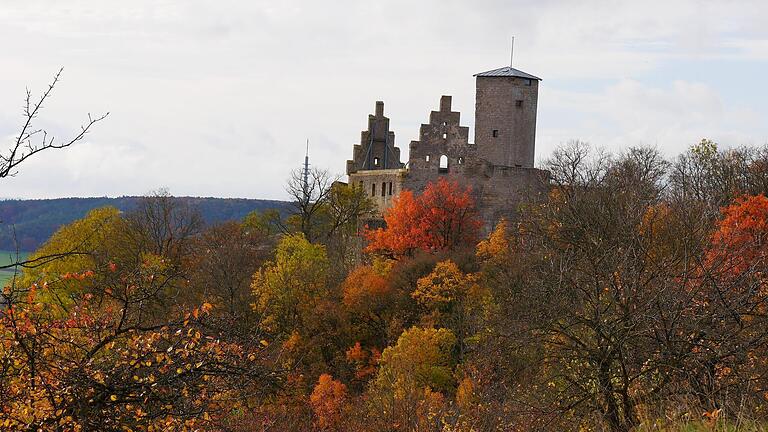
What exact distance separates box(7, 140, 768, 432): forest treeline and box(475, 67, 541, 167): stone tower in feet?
7.98

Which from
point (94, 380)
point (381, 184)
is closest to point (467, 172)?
point (381, 184)

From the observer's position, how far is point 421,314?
136 feet

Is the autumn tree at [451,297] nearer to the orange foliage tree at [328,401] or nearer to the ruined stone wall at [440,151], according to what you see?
the orange foliage tree at [328,401]

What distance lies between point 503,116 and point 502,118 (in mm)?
101

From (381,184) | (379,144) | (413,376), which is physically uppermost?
(379,144)

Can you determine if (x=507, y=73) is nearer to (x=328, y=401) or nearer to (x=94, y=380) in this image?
(x=328, y=401)

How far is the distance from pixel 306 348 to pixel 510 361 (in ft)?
37.7

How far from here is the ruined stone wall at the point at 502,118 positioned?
5144cm

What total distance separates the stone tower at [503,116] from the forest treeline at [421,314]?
2.43 m

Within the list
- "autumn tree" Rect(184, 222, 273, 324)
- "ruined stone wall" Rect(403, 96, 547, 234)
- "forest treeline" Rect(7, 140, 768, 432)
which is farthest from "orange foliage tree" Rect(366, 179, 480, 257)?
"autumn tree" Rect(184, 222, 273, 324)

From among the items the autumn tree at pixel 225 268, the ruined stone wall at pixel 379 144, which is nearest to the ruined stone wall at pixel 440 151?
the ruined stone wall at pixel 379 144

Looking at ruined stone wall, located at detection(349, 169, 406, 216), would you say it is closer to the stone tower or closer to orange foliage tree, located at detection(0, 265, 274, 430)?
the stone tower

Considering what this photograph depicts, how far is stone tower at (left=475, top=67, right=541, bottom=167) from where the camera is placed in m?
51.4

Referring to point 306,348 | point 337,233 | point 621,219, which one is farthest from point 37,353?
point 337,233
